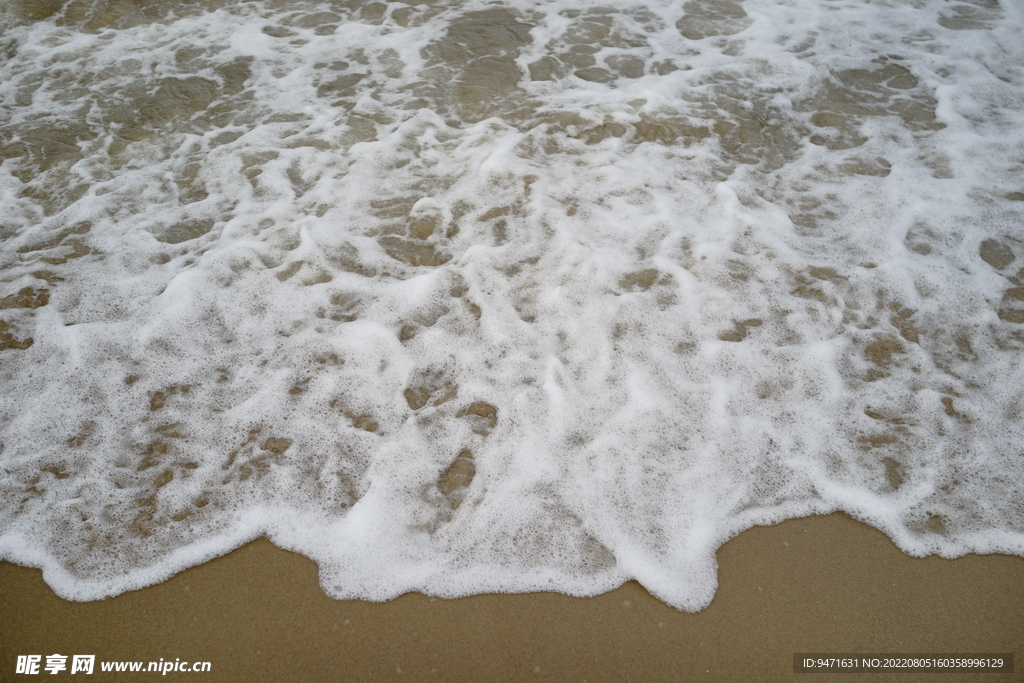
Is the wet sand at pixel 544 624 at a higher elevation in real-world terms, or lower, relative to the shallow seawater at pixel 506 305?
lower

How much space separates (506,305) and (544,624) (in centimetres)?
148

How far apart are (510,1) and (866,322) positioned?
175 inches

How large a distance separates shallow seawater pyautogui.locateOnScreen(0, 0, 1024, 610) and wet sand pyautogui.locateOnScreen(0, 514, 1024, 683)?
0.09 metres

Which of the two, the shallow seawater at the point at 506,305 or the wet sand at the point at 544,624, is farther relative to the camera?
the shallow seawater at the point at 506,305

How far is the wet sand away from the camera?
195 centimetres

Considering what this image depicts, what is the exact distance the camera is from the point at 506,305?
3.03 m

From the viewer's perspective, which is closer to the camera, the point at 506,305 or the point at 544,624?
the point at 544,624

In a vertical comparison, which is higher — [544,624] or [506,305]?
[506,305]

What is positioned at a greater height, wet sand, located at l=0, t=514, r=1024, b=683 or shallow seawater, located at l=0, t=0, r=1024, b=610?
shallow seawater, located at l=0, t=0, r=1024, b=610

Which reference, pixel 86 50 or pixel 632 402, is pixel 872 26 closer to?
pixel 632 402

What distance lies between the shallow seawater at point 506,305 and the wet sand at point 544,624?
89 millimetres

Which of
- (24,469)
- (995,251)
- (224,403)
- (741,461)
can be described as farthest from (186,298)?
(995,251)

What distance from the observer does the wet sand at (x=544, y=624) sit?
1.95 meters

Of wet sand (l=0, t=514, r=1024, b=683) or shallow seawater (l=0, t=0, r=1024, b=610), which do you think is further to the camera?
shallow seawater (l=0, t=0, r=1024, b=610)
